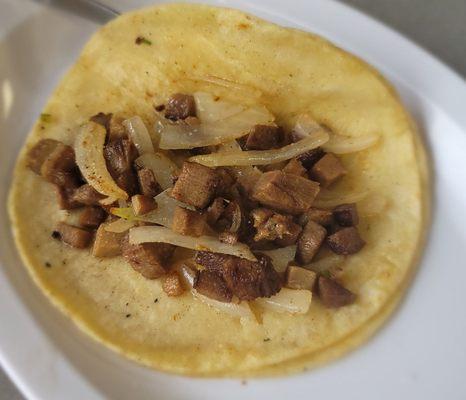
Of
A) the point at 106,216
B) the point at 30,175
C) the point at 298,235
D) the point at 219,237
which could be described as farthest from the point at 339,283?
the point at 30,175

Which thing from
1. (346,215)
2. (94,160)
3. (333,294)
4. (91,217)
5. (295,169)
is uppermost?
(295,169)

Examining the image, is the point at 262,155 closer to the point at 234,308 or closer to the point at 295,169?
the point at 295,169

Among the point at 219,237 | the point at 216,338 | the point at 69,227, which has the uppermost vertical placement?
the point at 219,237

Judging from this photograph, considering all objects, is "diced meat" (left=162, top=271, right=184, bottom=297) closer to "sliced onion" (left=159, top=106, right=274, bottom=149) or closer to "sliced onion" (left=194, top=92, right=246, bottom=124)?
"sliced onion" (left=159, top=106, right=274, bottom=149)

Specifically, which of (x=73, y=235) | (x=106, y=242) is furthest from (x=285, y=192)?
(x=73, y=235)

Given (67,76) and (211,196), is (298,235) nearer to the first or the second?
(211,196)

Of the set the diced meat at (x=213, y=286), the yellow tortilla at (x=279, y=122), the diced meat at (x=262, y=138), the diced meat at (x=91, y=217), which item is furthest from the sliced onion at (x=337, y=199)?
the diced meat at (x=91, y=217)

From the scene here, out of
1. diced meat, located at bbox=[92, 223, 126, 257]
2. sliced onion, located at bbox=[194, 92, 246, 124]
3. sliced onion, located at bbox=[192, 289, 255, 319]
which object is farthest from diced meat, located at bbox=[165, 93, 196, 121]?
sliced onion, located at bbox=[192, 289, 255, 319]

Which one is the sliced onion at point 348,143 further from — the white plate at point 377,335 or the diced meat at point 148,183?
the diced meat at point 148,183
